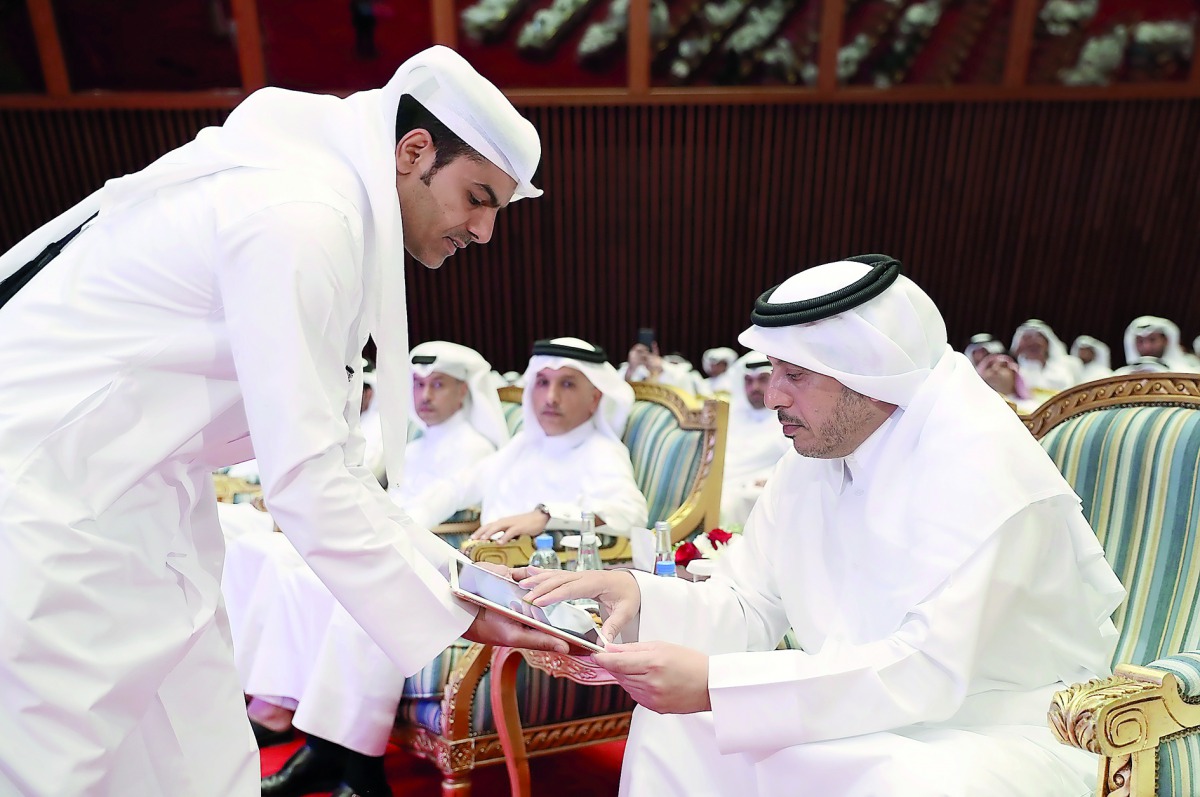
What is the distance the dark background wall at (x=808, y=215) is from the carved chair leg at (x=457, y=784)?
6199 mm

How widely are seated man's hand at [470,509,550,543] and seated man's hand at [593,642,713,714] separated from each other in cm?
133

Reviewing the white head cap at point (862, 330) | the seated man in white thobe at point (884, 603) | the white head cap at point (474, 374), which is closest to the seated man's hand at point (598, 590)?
the seated man in white thobe at point (884, 603)

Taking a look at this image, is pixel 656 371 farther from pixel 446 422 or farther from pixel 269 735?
pixel 269 735

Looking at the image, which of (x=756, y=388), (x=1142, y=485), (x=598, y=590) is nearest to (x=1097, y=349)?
(x=756, y=388)

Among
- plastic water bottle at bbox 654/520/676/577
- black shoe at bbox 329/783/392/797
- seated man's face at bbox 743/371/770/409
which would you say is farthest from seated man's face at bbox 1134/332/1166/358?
black shoe at bbox 329/783/392/797

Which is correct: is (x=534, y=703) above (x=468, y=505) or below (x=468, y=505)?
above

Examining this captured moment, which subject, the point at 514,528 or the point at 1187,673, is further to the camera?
the point at 514,528

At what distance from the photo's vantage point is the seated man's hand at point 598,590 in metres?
1.64

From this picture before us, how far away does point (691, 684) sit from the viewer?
148 centimetres

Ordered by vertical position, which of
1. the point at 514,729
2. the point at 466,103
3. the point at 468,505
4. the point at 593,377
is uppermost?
the point at 466,103

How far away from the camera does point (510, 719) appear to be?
2.34 meters

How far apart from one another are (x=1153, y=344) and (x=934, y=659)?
22.6 feet

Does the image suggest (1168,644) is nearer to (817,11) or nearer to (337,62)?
(817,11)

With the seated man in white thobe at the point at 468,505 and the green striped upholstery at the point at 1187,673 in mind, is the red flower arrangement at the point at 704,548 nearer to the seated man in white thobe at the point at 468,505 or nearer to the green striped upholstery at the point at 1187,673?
the seated man in white thobe at the point at 468,505
